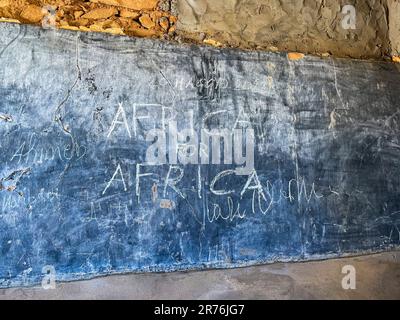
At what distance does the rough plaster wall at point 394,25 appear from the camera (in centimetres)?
315

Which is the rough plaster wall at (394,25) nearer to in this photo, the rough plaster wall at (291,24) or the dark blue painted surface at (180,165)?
the rough plaster wall at (291,24)

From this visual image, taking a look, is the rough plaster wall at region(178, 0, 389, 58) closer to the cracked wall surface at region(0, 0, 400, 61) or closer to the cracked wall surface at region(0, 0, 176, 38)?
the cracked wall surface at region(0, 0, 400, 61)

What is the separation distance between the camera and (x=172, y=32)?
2.58 meters

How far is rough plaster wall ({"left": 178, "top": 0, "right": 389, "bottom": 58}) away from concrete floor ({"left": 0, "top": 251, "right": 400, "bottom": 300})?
1497 millimetres

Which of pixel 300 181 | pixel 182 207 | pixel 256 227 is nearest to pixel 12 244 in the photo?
pixel 182 207

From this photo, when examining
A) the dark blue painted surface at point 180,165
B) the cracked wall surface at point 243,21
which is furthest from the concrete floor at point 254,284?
the cracked wall surface at point 243,21

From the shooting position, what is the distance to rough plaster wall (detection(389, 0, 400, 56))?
315 cm

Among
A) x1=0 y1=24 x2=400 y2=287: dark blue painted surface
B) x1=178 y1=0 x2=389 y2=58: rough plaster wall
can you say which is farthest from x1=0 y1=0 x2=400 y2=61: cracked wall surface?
x1=0 y1=24 x2=400 y2=287: dark blue painted surface

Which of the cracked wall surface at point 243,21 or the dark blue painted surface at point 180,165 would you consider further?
the cracked wall surface at point 243,21

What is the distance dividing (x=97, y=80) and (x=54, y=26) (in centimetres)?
39

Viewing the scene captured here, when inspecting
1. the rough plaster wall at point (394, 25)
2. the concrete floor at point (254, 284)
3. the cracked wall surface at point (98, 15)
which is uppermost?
the rough plaster wall at point (394, 25)

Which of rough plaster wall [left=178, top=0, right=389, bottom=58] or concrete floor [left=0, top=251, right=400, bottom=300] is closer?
concrete floor [left=0, top=251, right=400, bottom=300]

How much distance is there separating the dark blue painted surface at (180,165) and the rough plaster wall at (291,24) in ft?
0.50

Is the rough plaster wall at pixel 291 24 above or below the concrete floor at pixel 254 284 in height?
above
